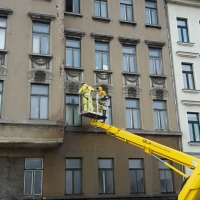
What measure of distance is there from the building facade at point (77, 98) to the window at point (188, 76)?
1.18 metres

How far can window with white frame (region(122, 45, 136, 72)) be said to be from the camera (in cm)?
1647

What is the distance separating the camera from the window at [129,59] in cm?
1648

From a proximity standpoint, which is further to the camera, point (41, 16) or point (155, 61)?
point (155, 61)

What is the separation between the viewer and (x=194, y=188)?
26.7ft

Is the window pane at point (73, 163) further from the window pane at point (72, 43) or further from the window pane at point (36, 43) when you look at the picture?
the window pane at point (72, 43)

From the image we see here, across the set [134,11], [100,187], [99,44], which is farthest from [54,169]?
[134,11]

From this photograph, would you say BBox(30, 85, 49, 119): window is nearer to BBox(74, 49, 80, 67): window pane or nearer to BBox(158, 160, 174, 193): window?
BBox(74, 49, 80, 67): window pane

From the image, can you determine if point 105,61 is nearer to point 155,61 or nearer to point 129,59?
point 129,59

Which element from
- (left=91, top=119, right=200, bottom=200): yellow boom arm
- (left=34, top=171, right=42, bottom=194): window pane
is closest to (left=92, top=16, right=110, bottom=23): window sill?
(left=91, top=119, right=200, bottom=200): yellow boom arm

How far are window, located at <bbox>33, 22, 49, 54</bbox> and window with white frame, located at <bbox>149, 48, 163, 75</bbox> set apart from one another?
239 inches

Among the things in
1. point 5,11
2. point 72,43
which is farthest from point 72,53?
point 5,11

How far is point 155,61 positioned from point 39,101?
23.9 ft

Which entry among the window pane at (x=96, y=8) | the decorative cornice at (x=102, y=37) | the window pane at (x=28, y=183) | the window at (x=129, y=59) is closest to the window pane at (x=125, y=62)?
Result: the window at (x=129, y=59)

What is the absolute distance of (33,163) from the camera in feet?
44.0
